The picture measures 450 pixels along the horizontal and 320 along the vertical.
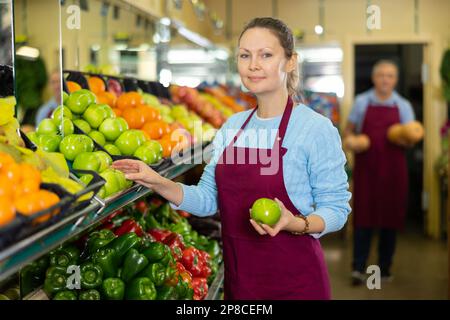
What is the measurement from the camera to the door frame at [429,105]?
745cm

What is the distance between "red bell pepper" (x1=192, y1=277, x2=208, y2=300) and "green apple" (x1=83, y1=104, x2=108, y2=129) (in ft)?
2.51

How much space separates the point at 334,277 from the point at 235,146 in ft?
12.0

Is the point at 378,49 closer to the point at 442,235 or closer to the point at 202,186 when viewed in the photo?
the point at 442,235

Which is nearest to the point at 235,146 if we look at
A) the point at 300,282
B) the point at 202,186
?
the point at 202,186

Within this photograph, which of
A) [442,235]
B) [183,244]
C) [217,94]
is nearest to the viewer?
[183,244]

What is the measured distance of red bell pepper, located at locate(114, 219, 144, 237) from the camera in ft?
8.59

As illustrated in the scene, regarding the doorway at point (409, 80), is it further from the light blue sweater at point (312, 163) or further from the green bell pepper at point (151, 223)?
the light blue sweater at point (312, 163)

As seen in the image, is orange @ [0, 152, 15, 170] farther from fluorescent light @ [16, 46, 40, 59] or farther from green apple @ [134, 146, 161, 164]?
fluorescent light @ [16, 46, 40, 59]

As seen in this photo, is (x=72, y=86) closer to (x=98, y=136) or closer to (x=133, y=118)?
(x=133, y=118)

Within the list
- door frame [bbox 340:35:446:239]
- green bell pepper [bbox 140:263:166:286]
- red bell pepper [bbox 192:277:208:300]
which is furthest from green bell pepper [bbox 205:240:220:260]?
door frame [bbox 340:35:446:239]

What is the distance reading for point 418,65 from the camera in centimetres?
898

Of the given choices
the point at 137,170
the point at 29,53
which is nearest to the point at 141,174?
the point at 137,170

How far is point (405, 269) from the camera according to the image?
19.3 feet

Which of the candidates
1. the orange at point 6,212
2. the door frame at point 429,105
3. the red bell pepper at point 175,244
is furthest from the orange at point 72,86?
the door frame at point 429,105
